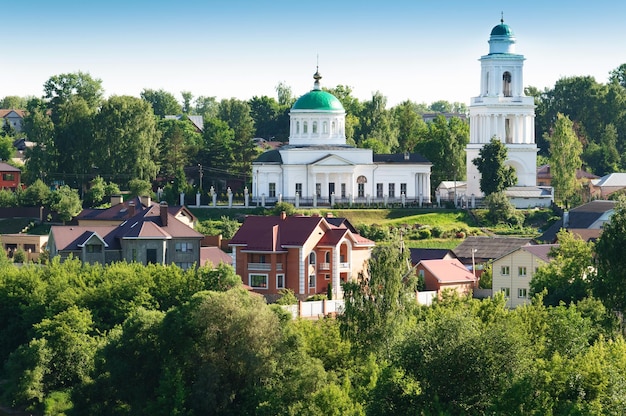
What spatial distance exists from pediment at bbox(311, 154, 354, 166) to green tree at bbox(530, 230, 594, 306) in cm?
3051

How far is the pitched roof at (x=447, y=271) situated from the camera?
70.6 meters

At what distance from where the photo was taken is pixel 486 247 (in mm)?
80312

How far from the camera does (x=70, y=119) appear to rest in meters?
104

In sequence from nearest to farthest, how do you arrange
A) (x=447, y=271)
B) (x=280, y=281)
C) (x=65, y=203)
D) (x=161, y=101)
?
(x=280, y=281) → (x=447, y=271) → (x=65, y=203) → (x=161, y=101)

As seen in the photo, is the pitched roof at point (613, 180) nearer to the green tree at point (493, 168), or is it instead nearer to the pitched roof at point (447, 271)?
the green tree at point (493, 168)

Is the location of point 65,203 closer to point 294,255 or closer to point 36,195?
point 36,195

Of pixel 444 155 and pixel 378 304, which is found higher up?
pixel 444 155

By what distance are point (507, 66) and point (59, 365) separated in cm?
5072

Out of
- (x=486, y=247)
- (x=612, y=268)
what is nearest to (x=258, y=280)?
(x=486, y=247)

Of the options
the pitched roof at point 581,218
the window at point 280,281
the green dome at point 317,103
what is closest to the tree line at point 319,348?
the window at point 280,281

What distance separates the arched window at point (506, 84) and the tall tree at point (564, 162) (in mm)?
6357

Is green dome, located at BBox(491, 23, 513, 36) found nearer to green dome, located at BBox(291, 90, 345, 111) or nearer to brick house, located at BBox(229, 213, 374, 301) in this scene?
green dome, located at BBox(291, 90, 345, 111)

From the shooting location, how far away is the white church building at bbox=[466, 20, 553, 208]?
102 meters

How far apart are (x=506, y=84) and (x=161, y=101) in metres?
58.9
